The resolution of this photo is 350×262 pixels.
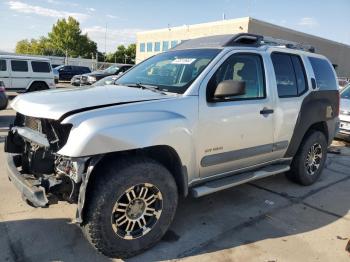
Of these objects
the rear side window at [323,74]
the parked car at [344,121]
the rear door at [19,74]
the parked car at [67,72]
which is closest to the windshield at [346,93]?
the parked car at [344,121]

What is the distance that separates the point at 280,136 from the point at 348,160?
11.7 ft

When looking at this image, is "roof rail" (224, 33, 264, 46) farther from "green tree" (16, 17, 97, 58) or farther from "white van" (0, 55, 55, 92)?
"green tree" (16, 17, 97, 58)

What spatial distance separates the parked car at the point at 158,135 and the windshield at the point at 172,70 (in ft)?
0.05

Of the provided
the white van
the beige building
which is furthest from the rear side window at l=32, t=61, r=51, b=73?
the beige building

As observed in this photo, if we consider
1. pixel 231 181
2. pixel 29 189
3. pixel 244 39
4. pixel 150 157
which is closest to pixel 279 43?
pixel 244 39

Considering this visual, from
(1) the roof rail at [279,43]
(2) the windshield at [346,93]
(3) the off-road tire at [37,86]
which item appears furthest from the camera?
(3) the off-road tire at [37,86]

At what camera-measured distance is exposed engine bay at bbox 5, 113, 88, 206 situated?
3.02 metres

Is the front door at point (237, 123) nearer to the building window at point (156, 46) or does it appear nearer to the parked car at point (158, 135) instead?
the parked car at point (158, 135)

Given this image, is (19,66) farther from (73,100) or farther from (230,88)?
(230,88)

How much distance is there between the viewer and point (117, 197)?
308 centimetres

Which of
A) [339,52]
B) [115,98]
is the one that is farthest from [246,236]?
[339,52]

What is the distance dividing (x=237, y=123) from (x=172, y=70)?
3.13ft

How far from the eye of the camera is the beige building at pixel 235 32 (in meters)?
37.6

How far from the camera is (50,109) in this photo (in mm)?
3012
